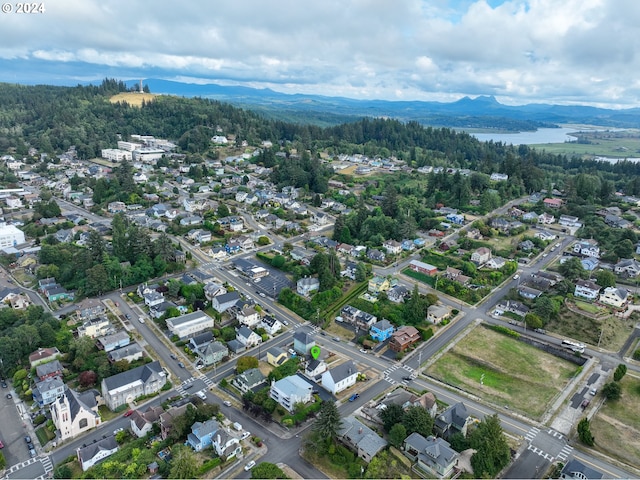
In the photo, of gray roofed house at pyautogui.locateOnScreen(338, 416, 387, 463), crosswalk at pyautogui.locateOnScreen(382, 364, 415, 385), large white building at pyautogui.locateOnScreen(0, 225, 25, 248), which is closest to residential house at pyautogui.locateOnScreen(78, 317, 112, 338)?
gray roofed house at pyautogui.locateOnScreen(338, 416, 387, 463)

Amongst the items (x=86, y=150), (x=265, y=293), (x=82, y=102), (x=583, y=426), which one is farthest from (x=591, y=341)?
(x=82, y=102)

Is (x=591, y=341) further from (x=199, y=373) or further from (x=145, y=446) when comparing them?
(x=145, y=446)

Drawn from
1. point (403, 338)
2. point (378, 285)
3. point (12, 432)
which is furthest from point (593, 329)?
point (12, 432)

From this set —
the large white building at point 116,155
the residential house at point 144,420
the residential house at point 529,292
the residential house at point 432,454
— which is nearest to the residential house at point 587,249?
the residential house at point 529,292

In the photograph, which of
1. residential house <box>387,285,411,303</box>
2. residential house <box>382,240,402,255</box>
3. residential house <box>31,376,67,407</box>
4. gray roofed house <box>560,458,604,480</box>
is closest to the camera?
gray roofed house <box>560,458,604,480</box>

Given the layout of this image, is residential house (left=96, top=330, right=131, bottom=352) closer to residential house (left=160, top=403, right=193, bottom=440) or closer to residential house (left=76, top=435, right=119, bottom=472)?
residential house (left=76, top=435, right=119, bottom=472)

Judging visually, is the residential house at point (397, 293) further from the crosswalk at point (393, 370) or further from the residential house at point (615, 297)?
the residential house at point (615, 297)
